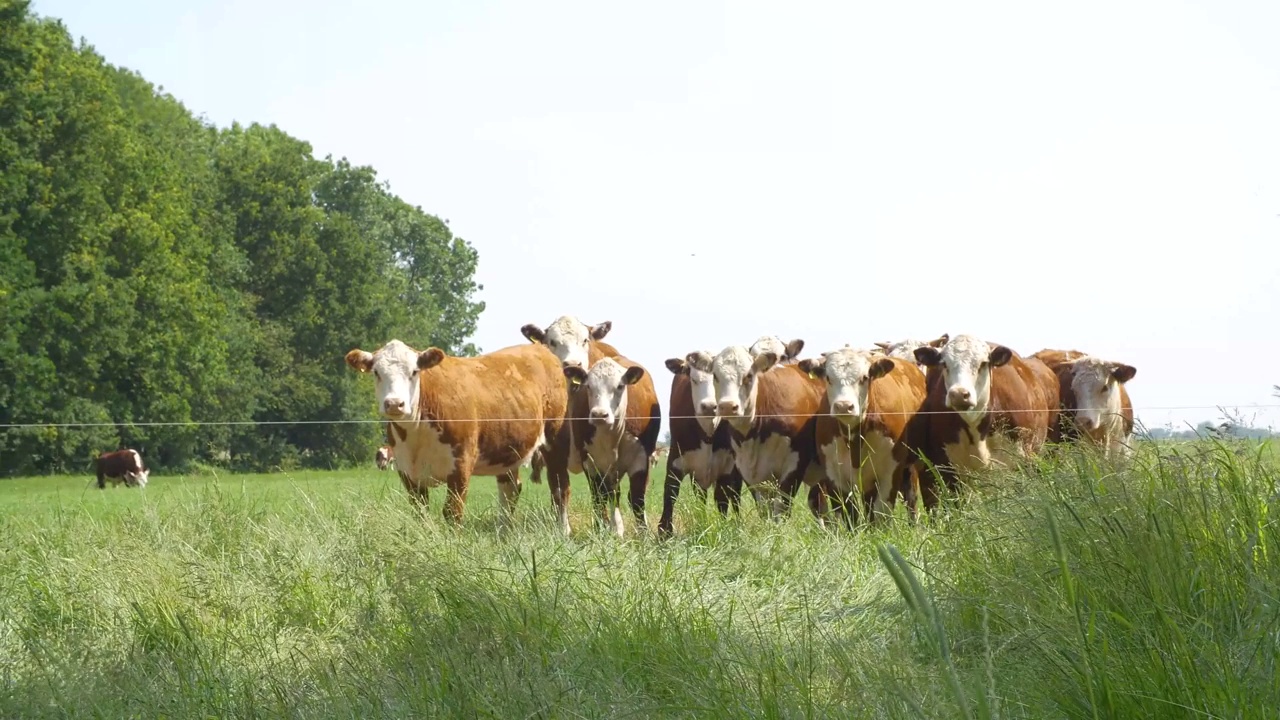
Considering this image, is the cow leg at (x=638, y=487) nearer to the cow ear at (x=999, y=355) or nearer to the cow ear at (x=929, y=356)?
the cow ear at (x=929, y=356)

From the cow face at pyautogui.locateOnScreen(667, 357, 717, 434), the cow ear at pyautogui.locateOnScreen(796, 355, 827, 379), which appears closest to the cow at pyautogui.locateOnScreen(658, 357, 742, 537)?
the cow face at pyautogui.locateOnScreen(667, 357, 717, 434)

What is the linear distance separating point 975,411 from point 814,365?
1.48 metres

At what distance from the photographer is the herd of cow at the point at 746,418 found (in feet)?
38.7

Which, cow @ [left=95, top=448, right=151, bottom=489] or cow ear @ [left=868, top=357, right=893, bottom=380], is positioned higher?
cow ear @ [left=868, top=357, right=893, bottom=380]

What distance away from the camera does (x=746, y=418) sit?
41.9 feet

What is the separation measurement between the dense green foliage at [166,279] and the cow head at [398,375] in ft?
80.8

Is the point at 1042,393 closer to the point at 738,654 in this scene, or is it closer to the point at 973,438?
the point at 973,438

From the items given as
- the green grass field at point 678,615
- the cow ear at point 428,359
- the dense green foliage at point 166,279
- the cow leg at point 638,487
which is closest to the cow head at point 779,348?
the cow leg at point 638,487

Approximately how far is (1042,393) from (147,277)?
106 ft

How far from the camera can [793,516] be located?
441 inches

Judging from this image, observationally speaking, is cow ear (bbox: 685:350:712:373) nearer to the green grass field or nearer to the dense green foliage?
the green grass field

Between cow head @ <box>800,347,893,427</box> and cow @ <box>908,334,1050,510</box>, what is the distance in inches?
19.4

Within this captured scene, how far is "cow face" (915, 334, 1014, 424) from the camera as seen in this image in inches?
466

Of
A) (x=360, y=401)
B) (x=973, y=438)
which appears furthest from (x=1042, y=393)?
(x=360, y=401)
